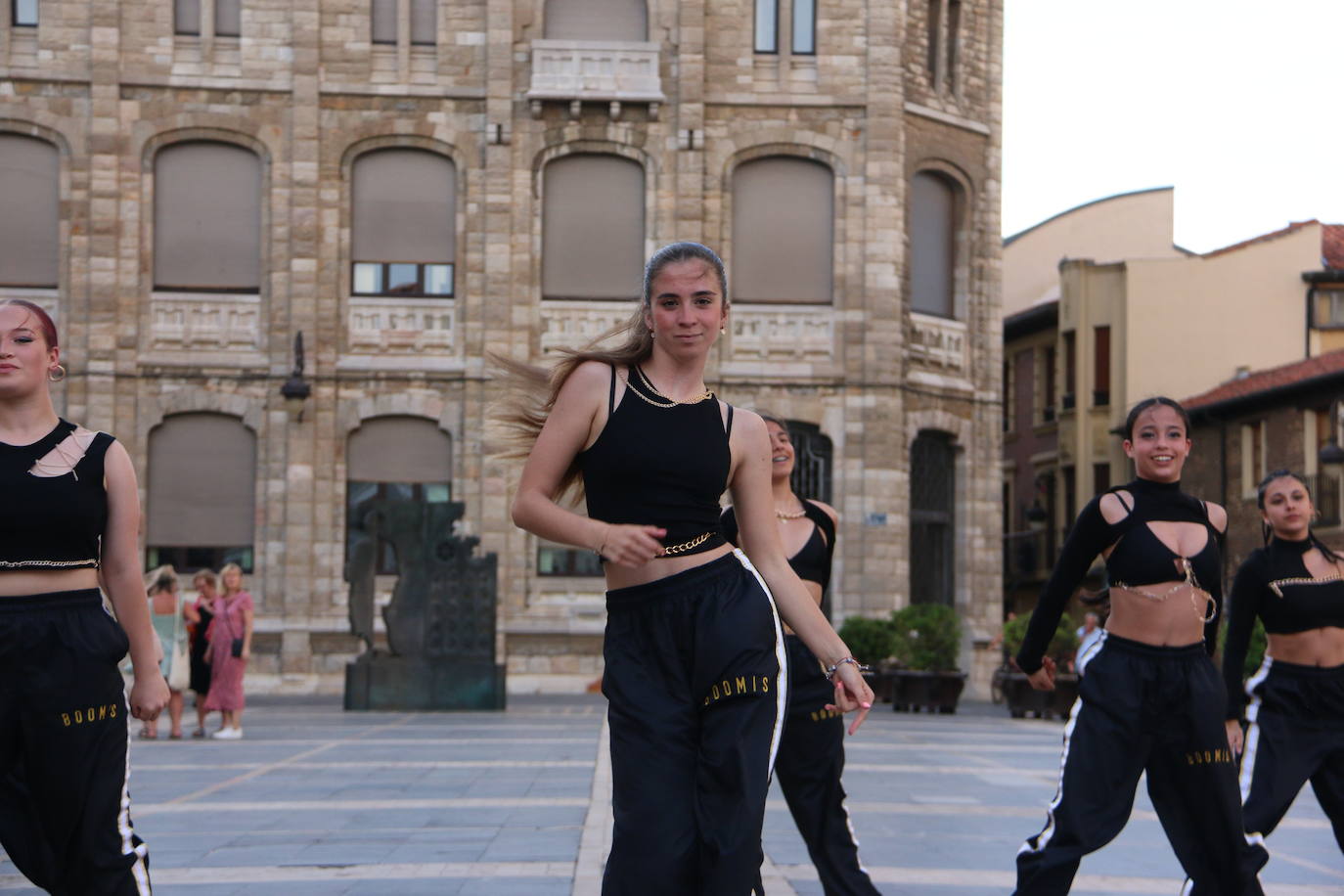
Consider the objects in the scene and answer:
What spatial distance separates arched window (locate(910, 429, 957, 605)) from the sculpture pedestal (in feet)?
37.3

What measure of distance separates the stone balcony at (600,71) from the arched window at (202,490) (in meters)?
7.37

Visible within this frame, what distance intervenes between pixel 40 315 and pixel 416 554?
19514 mm

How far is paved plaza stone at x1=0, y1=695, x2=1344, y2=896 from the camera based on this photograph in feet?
29.4

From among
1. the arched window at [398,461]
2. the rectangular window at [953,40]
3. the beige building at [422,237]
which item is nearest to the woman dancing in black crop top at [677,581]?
the beige building at [422,237]

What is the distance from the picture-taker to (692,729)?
5.24 meters

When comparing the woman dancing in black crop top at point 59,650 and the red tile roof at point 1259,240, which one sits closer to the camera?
the woman dancing in black crop top at point 59,650

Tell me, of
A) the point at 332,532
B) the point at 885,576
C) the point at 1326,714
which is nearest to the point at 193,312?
the point at 332,532

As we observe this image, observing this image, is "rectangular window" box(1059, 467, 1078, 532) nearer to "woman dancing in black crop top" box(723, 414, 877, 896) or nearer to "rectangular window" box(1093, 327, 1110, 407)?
"rectangular window" box(1093, 327, 1110, 407)

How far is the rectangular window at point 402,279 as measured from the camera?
33500mm

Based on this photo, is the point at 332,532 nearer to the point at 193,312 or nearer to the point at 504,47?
the point at 193,312

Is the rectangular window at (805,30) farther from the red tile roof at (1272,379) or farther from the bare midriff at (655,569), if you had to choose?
the bare midriff at (655,569)

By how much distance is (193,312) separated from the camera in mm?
33094

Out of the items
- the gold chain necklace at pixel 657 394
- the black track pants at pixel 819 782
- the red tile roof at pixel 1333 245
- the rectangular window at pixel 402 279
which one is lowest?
the black track pants at pixel 819 782

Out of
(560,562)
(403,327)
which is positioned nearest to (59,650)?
(560,562)
